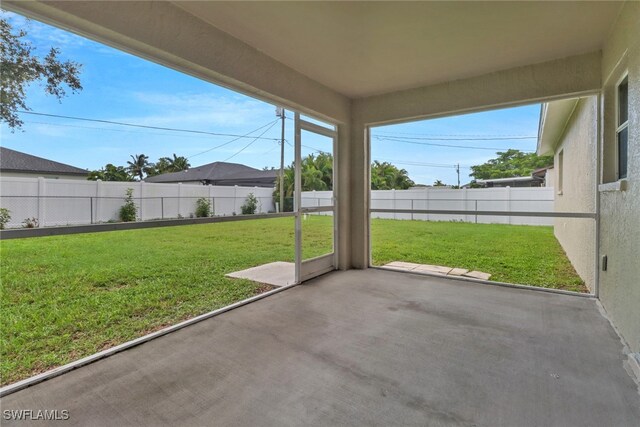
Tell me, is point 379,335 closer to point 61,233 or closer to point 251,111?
point 61,233

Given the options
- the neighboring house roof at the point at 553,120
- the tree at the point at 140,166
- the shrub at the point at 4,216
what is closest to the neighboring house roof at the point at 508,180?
the neighboring house roof at the point at 553,120

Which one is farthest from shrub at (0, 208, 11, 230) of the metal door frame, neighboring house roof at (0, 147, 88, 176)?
the metal door frame

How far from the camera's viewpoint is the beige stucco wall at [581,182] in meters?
3.49

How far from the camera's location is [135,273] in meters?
4.43

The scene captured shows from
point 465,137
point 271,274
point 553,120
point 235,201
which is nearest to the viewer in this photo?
point 235,201

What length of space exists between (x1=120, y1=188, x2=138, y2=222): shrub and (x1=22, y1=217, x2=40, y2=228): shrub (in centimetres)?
50

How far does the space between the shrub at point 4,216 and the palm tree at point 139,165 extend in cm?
79

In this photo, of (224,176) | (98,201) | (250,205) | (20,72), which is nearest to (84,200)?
(98,201)

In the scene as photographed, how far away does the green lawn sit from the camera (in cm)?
265

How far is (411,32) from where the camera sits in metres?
2.71

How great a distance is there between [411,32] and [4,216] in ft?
10.8

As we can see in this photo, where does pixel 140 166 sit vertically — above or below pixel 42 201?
above

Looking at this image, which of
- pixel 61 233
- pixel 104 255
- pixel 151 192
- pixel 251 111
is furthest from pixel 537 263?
pixel 104 255

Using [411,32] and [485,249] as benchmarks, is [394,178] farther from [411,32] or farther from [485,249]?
[411,32]
